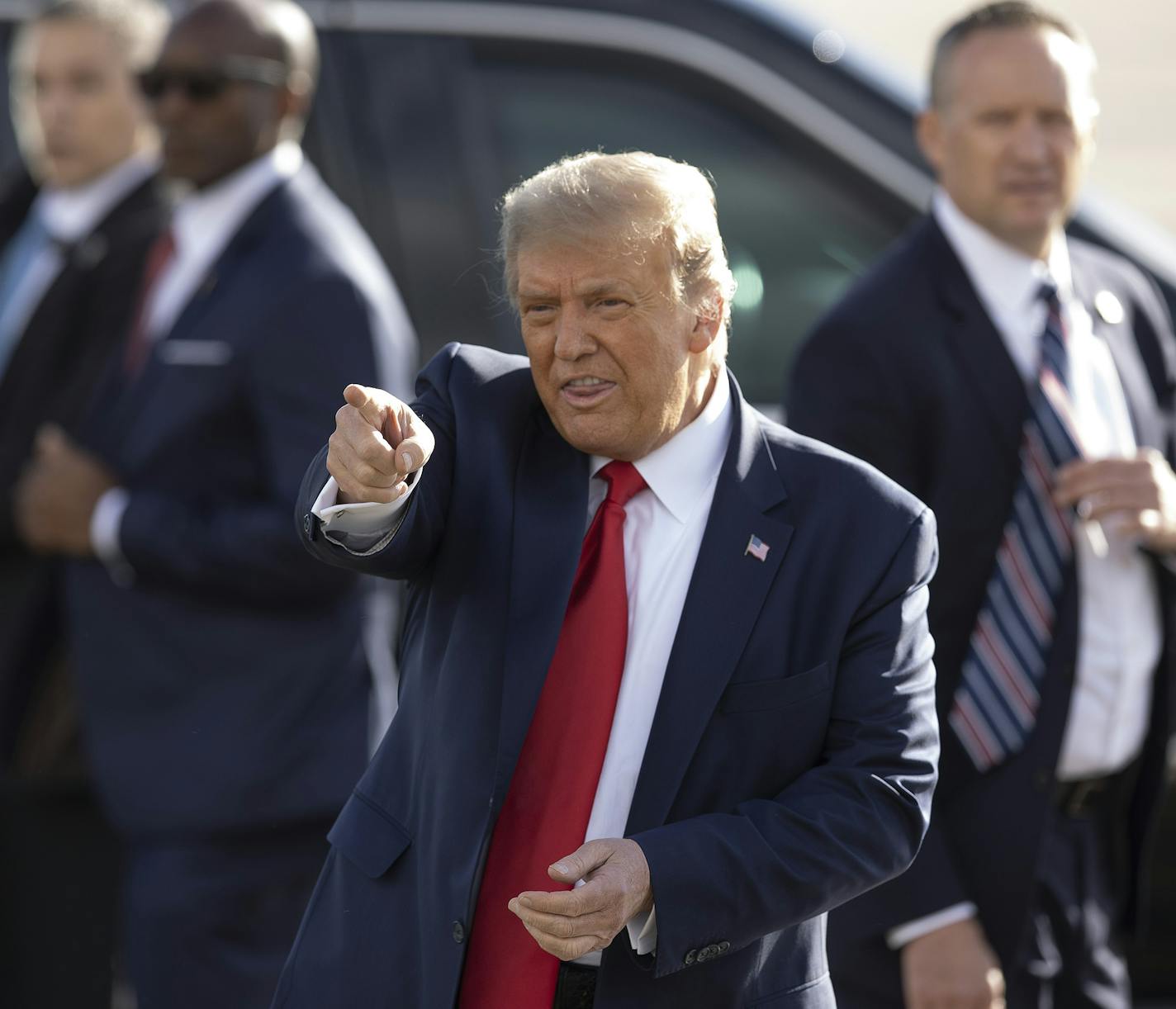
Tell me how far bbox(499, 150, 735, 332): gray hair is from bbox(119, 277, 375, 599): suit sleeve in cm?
139

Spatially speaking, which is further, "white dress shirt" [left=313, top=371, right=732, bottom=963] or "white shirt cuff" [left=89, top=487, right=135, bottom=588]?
"white shirt cuff" [left=89, top=487, right=135, bottom=588]

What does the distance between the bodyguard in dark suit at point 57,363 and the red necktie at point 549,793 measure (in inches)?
78.1

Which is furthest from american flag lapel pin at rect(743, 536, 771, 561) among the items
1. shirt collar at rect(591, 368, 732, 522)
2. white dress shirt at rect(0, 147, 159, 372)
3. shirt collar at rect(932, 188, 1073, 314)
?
white dress shirt at rect(0, 147, 159, 372)

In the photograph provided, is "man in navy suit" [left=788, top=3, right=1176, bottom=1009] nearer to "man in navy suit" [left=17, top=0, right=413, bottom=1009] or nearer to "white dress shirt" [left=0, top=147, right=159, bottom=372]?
"man in navy suit" [left=17, top=0, right=413, bottom=1009]

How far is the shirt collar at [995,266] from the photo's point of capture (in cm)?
339

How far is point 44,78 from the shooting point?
451 centimetres

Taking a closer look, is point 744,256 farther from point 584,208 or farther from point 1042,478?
point 584,208

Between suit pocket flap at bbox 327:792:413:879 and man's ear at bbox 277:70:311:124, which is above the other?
man's ear at bbox 277:70:311:124

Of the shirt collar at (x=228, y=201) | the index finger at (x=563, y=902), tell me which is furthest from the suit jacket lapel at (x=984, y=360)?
the shirt collar at (x=228, y=201)

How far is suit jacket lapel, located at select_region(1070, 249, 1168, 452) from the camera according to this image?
3.42 m

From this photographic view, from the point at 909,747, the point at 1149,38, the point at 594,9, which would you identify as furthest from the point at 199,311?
the point at 1149,38

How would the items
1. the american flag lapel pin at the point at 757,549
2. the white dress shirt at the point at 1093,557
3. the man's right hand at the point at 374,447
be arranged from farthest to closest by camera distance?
1. the white dress shirt at the point at 1093,557
2. the american flag lapel pin at the point at 757,549
3. the man's right hand at the point at 374,447

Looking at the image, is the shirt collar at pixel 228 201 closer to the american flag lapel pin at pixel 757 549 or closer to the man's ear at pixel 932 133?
the man's ear at pixel 932 133

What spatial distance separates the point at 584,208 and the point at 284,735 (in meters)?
1.84
